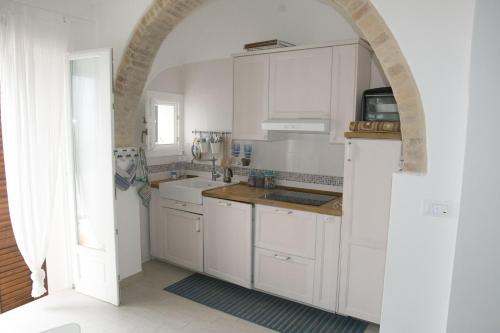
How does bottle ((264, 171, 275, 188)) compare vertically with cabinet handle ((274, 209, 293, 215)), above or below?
above

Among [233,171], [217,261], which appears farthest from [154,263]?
[233,171]

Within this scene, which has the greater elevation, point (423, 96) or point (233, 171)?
point (423, 96)

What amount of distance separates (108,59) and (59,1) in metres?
0.75

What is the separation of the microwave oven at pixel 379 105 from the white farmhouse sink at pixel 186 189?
5.54ft

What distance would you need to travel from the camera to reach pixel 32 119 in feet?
9.20

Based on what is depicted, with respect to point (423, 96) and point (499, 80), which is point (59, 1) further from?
point (499, 80)

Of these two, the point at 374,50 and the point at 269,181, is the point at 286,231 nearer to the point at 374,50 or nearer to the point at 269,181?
the point at 269,181

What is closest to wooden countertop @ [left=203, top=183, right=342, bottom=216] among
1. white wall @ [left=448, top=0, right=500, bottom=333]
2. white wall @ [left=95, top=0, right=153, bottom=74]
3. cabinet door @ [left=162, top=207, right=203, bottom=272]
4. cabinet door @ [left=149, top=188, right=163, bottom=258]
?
cabinet door @ [left=162, top=207, right=203, bottom=272]

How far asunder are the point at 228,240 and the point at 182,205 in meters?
0.63

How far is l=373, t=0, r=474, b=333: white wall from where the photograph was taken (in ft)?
6.03

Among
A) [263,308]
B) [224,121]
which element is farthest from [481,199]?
[224,121]

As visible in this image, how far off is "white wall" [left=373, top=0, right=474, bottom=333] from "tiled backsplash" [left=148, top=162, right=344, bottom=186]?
131 cm

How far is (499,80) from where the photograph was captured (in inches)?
66.4

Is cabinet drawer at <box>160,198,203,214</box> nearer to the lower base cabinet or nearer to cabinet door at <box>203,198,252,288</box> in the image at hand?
cabinet door at <box>203,198,252,288</box>
